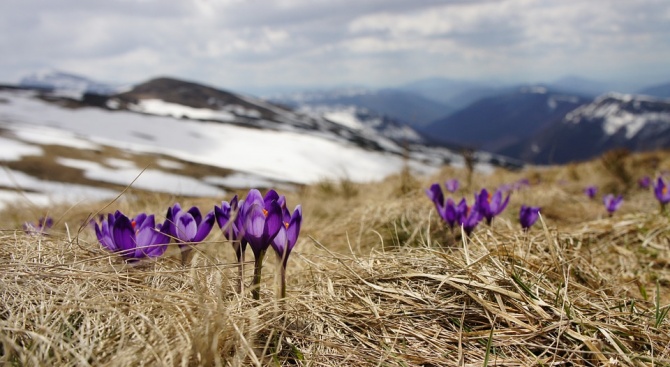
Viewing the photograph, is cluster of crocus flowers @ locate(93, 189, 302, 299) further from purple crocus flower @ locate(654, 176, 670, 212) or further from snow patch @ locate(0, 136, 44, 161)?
snow patch @ locate(0, 136, 44, 161)

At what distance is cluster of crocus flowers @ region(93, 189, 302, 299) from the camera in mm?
→ 1650

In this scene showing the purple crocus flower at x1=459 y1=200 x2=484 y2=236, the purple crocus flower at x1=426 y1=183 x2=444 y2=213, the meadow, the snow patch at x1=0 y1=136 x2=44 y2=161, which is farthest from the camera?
the snow patch at x1=0 y1=136 x2=44 y2=161

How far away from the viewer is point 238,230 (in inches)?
67.9

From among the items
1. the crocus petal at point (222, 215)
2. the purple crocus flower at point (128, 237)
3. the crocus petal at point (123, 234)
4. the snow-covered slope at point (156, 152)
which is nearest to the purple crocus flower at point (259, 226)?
the crocus petal at point (222, 215)

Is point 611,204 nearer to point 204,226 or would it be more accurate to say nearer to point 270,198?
point 270,198

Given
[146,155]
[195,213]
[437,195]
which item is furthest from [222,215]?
[146,155]

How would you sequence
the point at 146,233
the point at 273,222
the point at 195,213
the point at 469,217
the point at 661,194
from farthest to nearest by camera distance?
the point at 661,194 < the point at 469,217 < the point at 195,213 < the point at 146,233 < the point at 273,222

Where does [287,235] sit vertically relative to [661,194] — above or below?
above

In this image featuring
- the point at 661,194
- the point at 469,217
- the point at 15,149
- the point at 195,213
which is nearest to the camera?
the point at 195,213

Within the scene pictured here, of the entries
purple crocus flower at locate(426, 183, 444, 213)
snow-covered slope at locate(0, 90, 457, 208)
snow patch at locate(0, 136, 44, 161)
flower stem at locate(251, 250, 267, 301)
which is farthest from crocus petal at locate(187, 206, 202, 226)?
snow patch at locate(0, 136, 44, 161)

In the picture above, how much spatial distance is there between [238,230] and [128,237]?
488mm

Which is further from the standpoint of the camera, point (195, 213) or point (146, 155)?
point (146, 155)

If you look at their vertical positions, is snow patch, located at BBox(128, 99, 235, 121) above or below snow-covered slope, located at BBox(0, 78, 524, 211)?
above

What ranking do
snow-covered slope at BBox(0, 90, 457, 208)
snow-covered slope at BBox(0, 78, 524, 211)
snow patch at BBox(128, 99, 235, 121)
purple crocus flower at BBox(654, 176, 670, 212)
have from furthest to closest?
snow patch at BBox(128, 99, 235, 121) → snow-covered slope at BBox(0, 90, 457, 208) → snow-covered slope at BBox(0, 78, 524, 211) → purple crocus flower at BBox(654, 176, 670, 212)
